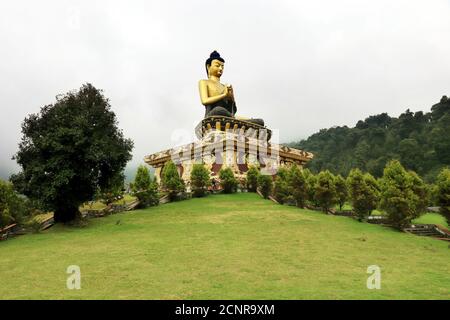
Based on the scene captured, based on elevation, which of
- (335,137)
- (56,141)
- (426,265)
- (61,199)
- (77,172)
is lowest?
(426,265)

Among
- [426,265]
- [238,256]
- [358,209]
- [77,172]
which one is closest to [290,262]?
[238,256]

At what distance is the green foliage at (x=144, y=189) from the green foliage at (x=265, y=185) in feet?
21.9

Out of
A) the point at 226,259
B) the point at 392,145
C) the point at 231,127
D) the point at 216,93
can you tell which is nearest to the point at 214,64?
the point at 216,93

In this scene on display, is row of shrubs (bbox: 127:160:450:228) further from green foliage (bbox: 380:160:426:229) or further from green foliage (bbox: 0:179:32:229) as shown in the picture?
green foliage (bbox: 0:179:32:229)

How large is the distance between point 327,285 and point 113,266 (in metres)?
4.99

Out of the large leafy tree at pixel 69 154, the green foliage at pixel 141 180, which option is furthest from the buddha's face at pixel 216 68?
the large leafy tree at pixel 69 154

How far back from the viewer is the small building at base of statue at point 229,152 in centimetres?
2930

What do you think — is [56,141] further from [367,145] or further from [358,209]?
[367,145]

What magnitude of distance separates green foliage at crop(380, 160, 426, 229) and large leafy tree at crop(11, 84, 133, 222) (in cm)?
1145

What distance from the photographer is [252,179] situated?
86.6 ft

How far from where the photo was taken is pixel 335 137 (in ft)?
256

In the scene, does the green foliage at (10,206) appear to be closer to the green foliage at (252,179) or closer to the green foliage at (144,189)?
the green foliage at (144,189)

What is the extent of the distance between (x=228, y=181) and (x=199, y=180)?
7.38ft

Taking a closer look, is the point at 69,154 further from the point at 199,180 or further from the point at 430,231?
the point at 430,231
